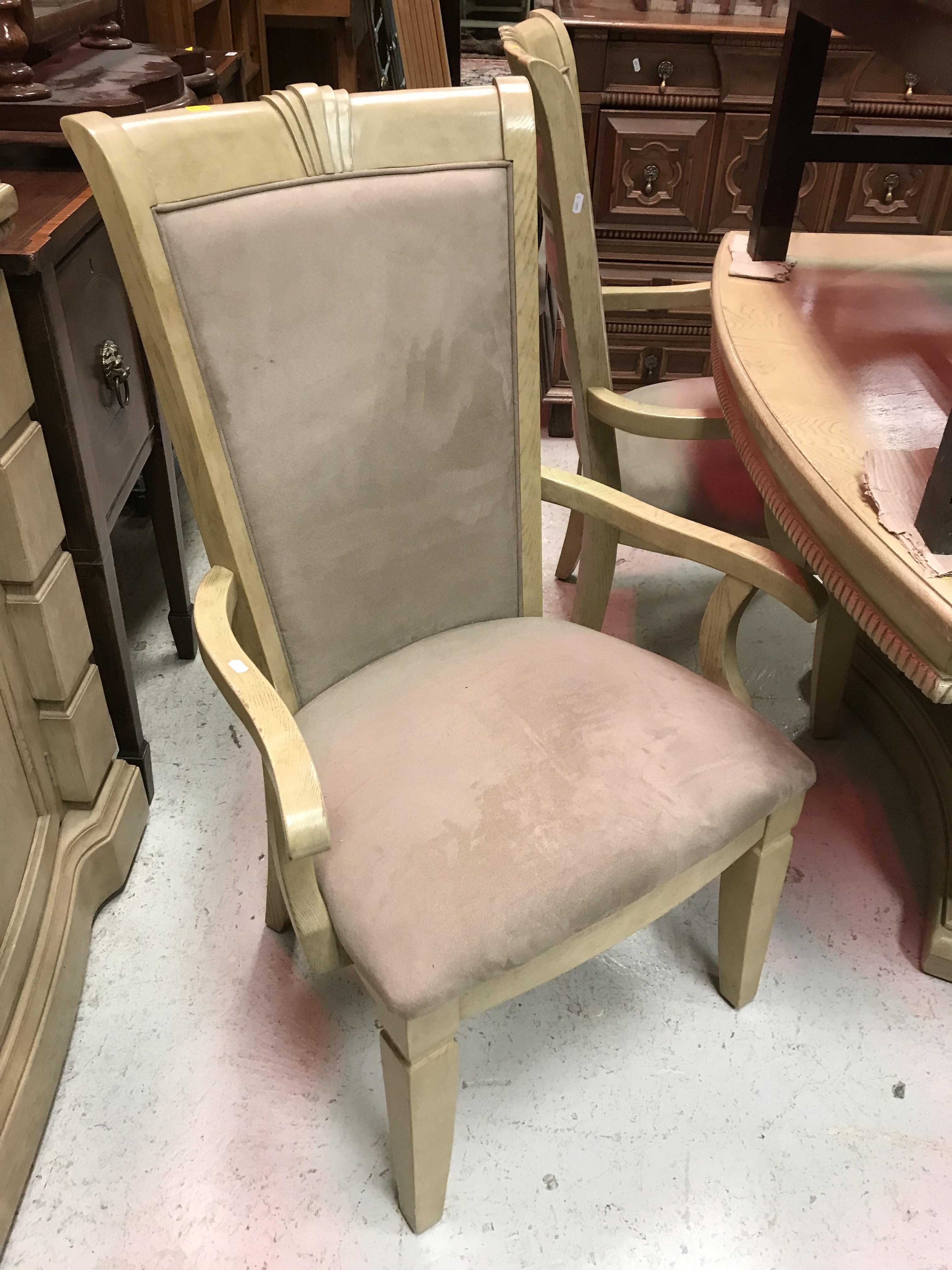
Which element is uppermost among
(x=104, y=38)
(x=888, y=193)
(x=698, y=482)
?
(x=104, y=38)

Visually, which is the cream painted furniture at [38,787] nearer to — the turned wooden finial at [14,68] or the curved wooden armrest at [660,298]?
the turned wooden finial at [14,68]

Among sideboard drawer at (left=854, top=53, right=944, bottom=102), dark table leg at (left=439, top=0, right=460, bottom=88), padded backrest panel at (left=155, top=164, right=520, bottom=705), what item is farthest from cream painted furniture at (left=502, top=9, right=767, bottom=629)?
dark table leg at (left=439, top=0, right=460, bottom=88)

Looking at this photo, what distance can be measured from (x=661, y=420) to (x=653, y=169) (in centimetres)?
111

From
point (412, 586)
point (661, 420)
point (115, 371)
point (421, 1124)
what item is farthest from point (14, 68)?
point (421, 1124)

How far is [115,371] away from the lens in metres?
1.33

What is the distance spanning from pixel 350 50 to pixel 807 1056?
313 centimetres

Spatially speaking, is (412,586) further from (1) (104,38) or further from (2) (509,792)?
(1) (104,38)

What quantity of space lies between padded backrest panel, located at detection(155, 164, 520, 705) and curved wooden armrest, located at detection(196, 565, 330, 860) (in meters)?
0.08

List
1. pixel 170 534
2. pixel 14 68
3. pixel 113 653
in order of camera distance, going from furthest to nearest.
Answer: pixel 170 534 < pixel 113 653 < pixel 14 68

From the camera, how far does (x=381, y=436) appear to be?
1.06 m

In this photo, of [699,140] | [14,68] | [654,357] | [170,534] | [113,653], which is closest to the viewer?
[14,68]

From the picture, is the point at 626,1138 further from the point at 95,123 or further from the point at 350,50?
the point at 350,50

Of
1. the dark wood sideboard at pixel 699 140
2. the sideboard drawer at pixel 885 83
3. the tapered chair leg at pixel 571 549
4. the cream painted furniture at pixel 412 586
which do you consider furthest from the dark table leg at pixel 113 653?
the sideboard drawer at pixel 885 83

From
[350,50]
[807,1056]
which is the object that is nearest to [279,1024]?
[807,1056]
